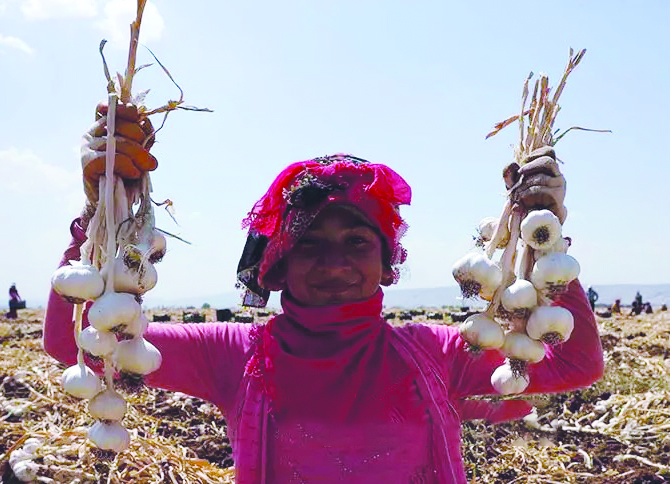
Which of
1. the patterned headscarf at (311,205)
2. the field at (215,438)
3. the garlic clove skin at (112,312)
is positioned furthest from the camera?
the field at (215,438)

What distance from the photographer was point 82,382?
5.10 feet

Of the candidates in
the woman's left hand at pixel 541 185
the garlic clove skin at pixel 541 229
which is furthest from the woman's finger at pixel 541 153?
the garlic clove skin at pixel 541 229

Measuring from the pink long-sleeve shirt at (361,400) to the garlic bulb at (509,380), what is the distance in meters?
0.09

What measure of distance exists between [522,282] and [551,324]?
130 mm

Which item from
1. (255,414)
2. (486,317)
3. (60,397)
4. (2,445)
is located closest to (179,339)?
(255,414)

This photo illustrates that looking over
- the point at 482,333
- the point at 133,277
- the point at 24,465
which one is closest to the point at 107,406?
the point at 133,277

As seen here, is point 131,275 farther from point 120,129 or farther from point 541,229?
point 541,229

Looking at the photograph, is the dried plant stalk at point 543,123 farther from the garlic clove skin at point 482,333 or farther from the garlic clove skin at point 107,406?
the garlic clove skin at point 107,406

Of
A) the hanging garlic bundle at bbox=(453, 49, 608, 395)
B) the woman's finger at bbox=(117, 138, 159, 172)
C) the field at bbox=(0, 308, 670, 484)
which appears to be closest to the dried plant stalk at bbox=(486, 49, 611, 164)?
the hanging garlic bundle at bbox=(453, 49, 608, 395)

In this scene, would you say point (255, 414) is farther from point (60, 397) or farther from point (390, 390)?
point (60, 397)

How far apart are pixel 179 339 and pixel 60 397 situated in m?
2.88

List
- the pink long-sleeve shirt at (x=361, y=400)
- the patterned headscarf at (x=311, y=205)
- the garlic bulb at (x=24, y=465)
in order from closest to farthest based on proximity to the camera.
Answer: the pink long-sleeve shirt at (x=361, y=400) → the patterned headscarf at (x=311, y=205) → the garlic bulb at (x=24, y=465)

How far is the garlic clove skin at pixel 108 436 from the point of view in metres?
1.57

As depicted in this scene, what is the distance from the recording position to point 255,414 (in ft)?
5.40
